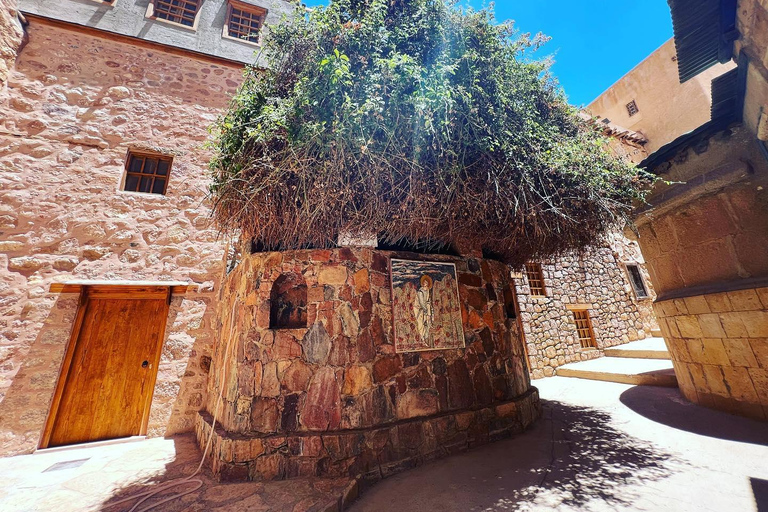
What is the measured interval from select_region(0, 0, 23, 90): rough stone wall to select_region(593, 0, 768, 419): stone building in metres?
10.1

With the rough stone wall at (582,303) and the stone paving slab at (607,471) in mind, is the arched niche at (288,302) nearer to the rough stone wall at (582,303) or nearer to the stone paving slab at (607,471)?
the stone paving slab at (607,471)

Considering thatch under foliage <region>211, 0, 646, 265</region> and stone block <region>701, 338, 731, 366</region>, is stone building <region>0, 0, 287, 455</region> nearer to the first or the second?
thatch under foliage <region>211, 0, 646, 265</region>

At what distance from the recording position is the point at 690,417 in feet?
12.9

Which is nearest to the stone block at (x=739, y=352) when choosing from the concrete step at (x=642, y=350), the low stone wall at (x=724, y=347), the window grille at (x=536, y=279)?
the low stone wall at (x=724, y=347)

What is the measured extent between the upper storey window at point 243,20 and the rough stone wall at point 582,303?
10.3m

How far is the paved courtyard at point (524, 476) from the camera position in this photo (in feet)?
7.88

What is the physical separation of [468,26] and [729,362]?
5.48m

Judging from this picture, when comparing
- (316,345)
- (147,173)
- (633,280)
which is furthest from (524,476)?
(633,280)

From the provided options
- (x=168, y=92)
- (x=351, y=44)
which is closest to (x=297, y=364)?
(x=351, y=44)

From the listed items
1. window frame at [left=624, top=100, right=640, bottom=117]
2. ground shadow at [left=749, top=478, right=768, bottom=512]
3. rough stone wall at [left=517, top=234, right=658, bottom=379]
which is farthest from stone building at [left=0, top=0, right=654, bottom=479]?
window frame at [left=624, top=100, right=640, bottom=117]

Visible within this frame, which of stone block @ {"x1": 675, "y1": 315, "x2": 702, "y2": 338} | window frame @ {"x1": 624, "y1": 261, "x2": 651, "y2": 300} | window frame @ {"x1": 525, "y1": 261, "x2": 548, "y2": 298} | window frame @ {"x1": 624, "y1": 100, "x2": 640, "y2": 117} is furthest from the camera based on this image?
window frame @ {"x1": 624, "y1": 100, "x2": 640, "y2": 117}

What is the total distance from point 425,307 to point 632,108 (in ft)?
60.3

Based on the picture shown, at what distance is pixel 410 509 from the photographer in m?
2.42

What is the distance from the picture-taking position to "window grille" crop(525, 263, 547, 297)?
9.12 m
